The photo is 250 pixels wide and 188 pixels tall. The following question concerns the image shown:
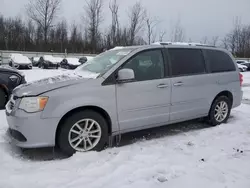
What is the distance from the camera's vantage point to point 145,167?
315cm

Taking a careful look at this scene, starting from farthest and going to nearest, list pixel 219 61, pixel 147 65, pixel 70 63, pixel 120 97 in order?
pixel 70 63, pixel 219 61, pixel 147 65, pixel 120 97

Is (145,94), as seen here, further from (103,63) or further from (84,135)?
(84,135)

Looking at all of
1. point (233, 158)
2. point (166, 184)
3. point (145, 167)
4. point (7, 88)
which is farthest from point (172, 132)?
point (7, 88)

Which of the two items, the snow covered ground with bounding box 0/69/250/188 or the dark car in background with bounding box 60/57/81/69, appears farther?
the dark car in background with bounding box 60/57/81/69

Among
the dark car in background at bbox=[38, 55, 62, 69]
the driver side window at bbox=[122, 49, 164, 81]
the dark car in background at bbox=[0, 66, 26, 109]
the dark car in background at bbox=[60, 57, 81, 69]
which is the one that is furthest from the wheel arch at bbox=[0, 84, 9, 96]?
the dark car in background at bbox=[38, 55, 62, 69]

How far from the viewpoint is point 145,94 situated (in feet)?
13.1

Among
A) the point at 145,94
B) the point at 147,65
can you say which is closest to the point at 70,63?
the point at 147,65

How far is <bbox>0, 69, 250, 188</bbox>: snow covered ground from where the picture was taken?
2.78 metres

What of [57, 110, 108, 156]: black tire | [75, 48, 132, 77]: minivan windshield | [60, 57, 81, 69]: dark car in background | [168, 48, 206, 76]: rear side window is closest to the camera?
[57, 110, 108, 156]: black tire

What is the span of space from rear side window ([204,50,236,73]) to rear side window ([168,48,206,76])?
226mm

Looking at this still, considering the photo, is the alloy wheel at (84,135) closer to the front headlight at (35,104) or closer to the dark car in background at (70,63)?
the front headlight at (35,104)

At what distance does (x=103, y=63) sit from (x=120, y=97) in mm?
828

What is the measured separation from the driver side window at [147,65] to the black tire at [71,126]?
91 cm

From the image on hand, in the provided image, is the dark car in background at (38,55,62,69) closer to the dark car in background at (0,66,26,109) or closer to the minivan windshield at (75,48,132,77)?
the dark car in background at (0,66,26,109)
